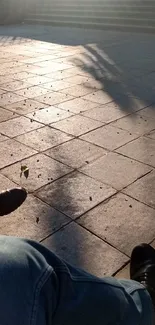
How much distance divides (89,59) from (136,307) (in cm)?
681

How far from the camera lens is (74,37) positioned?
34.1 feet

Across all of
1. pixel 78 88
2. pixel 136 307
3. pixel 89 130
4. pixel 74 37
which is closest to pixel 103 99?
pixel 78 88

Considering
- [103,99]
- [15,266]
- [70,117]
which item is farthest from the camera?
[103,99]

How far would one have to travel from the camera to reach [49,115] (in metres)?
4.59

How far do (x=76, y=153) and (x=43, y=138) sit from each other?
54 centimetres

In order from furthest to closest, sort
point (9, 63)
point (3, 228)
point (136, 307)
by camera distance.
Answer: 1. point (9, 63)
2. point (3, 228)
3. point (136, 307)

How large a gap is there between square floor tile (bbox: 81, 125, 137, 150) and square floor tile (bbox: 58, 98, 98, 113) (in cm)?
72

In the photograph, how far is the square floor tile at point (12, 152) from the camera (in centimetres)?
351

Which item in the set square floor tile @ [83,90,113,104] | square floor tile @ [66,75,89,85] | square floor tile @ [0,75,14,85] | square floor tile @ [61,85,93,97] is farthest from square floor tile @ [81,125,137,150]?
square floor tile @ [0,75,14,85]

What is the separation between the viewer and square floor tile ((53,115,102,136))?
13.5ft

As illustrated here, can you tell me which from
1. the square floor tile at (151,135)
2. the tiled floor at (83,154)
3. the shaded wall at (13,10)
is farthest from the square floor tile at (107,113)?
the shaded wall at (13,10)

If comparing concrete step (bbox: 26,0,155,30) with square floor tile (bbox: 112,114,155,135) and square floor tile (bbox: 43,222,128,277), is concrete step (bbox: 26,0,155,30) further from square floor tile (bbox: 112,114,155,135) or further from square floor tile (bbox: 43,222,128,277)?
square floor tile (bbox: 43,222,128,277)

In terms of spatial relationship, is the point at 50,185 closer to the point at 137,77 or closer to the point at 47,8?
the point at 137,77

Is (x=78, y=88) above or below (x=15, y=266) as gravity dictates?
below
